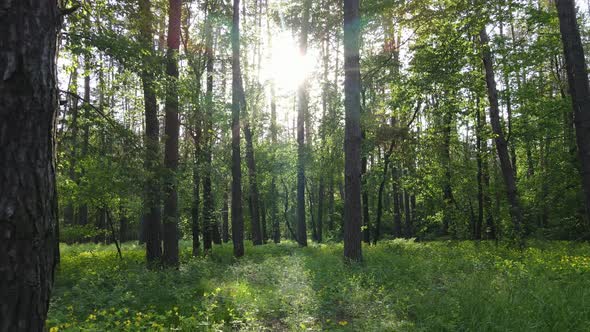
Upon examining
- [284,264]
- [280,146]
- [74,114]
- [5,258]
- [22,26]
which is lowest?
[284,264]

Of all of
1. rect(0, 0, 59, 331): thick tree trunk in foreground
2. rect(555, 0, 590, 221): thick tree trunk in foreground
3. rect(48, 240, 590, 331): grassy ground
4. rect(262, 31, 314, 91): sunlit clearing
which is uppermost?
rect(262, 31, 314, 91): sunlit clearing

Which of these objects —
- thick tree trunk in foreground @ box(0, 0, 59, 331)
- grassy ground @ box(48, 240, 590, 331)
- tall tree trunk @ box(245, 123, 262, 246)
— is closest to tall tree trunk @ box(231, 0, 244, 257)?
grassy ground @ box(48, 240, 590, 331)

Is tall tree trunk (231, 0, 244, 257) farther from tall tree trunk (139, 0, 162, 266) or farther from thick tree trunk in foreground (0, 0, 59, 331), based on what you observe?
thick tree trunk in foreground (0, 0, 59, 331)

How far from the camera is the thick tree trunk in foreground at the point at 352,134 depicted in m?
11.3

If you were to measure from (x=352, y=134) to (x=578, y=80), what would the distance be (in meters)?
5.57

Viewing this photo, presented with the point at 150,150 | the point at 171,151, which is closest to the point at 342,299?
the point at 150,150

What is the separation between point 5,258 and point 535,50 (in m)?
17.3

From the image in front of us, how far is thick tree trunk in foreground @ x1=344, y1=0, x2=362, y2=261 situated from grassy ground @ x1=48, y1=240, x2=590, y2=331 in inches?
37.2

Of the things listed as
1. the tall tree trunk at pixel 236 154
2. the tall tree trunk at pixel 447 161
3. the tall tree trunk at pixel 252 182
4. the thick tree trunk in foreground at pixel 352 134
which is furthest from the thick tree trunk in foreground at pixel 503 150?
the tall tree trunk at pixel 252 182

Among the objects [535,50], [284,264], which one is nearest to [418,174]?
[535,50]

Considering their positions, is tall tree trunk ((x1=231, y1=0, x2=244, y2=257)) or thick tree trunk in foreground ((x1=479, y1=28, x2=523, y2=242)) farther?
tall tree trunk ((x1=231, y1=0, x2=244, y2=257))

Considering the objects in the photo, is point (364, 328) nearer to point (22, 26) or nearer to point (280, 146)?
point (22, 26)

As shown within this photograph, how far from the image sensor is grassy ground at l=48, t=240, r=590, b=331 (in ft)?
17.5

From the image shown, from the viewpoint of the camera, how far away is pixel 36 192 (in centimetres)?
217
